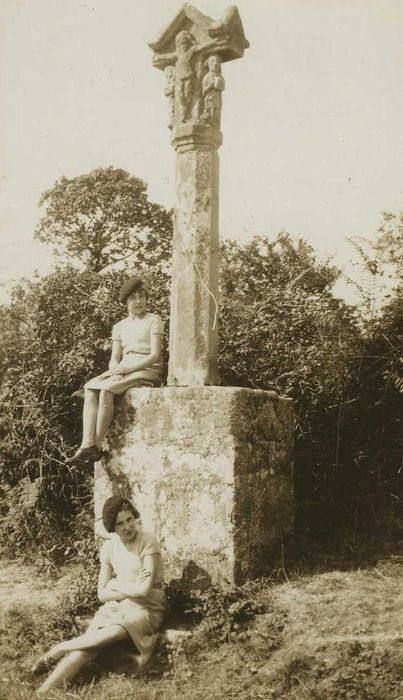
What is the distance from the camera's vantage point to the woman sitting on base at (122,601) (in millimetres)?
4582

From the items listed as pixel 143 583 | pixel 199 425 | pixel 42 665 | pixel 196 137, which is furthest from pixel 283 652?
pixel 196 137

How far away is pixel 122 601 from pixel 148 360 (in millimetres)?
1955

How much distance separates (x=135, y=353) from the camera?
6051 millimetres

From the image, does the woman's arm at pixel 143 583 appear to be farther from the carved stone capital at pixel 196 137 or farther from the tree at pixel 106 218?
the tree at pixel 106 218

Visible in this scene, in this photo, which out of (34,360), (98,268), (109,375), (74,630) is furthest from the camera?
(98,268)

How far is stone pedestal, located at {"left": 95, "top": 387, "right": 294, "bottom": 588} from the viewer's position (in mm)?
5344

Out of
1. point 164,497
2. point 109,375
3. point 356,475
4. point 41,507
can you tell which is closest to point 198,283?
point 109,375

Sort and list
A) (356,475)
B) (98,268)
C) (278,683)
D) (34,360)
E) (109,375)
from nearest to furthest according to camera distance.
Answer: (278,683)
(109,375)
(356,475)
(34,360)
(98,268)

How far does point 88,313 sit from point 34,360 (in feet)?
3.15

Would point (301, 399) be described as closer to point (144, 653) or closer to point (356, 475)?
point (356, 475)

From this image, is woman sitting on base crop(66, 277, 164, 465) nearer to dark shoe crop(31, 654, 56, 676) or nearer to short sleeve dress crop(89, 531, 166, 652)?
short sleeve dress crop(89, 531, 166, 652)

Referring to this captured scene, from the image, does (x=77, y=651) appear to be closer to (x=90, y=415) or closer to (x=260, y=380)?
(x=90, y=415)

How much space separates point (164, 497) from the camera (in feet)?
18.4

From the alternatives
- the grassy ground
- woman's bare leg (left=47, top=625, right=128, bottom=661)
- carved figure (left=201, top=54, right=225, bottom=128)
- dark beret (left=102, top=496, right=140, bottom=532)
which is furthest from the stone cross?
woman's bare leg (left=47, top=625, right=128, bottom=661)
